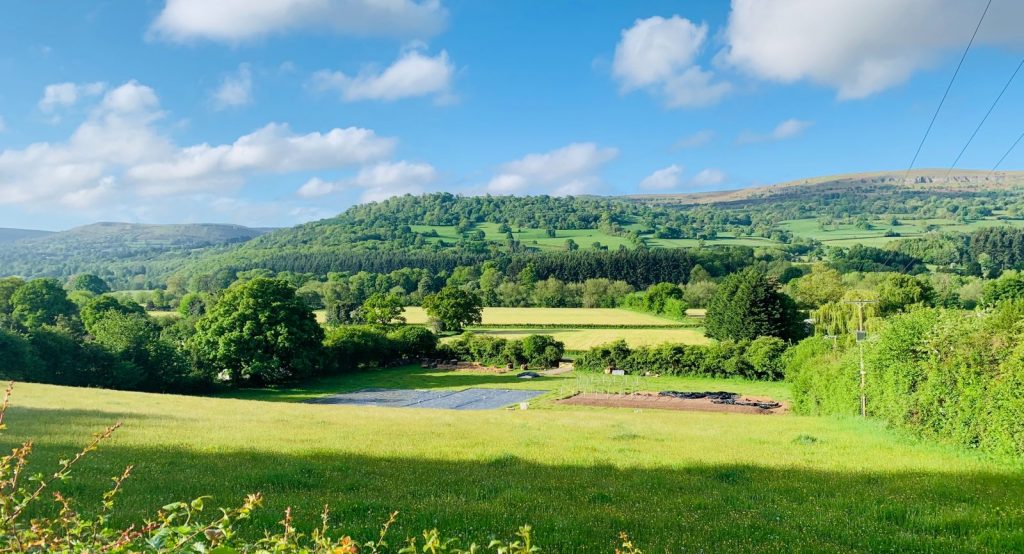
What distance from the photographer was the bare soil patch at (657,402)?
1711 inches

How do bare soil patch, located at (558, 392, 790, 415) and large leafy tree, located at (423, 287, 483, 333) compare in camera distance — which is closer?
bare soil patch, located at (558, 392, 790, 415)

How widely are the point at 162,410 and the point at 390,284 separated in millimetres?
142844

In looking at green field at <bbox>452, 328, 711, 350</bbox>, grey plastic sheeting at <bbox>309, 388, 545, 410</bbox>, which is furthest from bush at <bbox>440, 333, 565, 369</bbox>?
grey plastic sheeting at <bbox>309, 388, 545, 410</bbox>

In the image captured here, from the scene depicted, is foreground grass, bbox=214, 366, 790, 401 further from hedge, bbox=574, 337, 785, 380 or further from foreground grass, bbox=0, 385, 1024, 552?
foreground grass, bbox=0, 385, 1024, 552

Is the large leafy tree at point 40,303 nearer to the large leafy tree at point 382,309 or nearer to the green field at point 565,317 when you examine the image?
the large leafy tree at point 382,309

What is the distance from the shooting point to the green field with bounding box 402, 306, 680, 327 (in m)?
110

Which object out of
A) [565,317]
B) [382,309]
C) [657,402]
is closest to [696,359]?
[657,402]

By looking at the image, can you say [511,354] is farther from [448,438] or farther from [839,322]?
[448,438]

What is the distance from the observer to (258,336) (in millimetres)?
58562

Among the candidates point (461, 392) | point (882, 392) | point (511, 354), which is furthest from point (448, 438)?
point (511, 354)

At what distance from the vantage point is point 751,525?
865 cm

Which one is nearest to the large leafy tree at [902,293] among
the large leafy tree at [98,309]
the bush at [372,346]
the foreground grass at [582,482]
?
the bush at [372,346]

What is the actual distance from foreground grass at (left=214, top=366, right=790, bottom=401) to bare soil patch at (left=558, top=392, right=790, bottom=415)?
100 inches

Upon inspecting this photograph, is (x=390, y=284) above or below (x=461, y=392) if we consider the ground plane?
above
